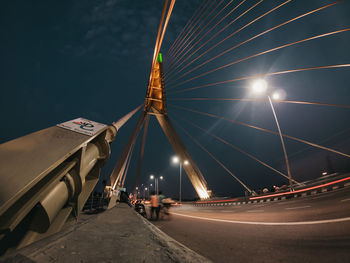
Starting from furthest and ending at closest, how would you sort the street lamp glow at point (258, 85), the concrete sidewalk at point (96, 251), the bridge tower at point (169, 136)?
the bridge tower at point (169, 136)
the street lamp glow at point (258, 85)
the concrete sidewalk at point (96, 251)

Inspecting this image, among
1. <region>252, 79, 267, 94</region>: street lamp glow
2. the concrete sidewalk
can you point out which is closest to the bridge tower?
<region>252, 79, 267, 94</region>: street lamp glow

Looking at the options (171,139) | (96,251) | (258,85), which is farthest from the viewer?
(171,139)

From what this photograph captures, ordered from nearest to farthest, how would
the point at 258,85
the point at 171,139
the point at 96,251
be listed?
the point at 96,251, the point at 258,85, the point at 171,139

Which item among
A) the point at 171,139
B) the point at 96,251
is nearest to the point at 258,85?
the point at 96,251

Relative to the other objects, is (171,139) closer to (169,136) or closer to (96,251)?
(169,136)

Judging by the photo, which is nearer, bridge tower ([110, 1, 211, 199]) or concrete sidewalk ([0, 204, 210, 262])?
concrete sidewalk ([0, 204, 210, 262])

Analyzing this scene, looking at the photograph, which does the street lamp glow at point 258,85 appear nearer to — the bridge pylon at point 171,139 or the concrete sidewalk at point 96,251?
the bridge pylon at point 171,139

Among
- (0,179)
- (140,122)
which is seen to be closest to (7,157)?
(0,179)

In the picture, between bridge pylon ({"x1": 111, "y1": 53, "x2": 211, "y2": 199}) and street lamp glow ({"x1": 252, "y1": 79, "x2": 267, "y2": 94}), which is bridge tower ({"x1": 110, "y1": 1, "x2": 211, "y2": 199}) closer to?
bridge pylon ({"x1": 111, "y1": 53, "x2": 211, "y2": 199})

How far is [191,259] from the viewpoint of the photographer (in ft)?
3.86

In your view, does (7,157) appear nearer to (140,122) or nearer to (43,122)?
(140,122)

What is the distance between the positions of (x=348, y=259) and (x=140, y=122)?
19485mm

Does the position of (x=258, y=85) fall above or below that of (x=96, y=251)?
above

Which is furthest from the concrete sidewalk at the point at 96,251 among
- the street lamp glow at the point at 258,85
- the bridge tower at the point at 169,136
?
the bridge tower at the point at 169,136
